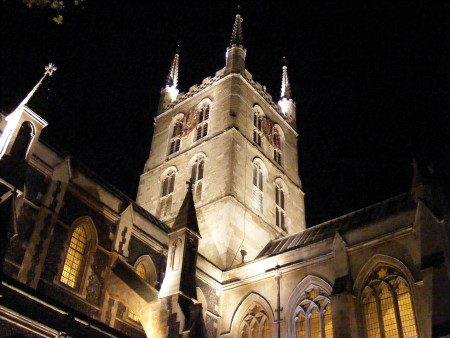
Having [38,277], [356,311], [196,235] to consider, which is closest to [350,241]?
[356,311]

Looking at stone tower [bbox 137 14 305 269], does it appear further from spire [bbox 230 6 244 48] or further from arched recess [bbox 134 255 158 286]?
arched recess [bbox 134 255 158 286]

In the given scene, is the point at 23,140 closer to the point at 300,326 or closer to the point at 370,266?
the point at 300,326

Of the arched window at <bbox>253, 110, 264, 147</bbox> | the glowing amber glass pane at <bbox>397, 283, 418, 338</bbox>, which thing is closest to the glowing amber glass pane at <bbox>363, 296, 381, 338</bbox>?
the glowing amber glass pane at <bbox>397, 283, 418, 338</bbox>

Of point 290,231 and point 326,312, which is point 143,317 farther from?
point 290,231

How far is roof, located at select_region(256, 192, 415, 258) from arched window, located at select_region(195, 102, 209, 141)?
10.2 meters

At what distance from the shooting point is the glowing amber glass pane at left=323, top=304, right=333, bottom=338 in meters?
19.1

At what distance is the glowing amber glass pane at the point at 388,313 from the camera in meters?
17.6

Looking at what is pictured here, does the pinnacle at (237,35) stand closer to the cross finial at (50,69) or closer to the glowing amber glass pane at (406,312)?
the cross finial at (50,69)

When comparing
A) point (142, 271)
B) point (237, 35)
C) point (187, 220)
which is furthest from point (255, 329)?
point (237, 35)

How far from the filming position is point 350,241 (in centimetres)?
1988

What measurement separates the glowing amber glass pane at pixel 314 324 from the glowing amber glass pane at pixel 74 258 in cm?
926

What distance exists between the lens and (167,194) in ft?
103

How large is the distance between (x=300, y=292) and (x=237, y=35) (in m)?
23.8

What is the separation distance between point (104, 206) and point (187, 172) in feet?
39.5
